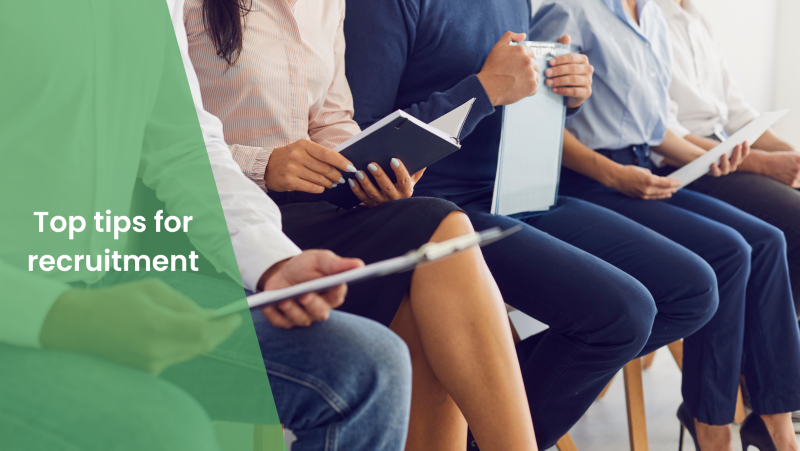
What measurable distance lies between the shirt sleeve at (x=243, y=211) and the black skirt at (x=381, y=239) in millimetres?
133

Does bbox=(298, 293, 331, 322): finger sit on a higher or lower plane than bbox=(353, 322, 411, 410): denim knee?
higher

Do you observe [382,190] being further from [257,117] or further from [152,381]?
[152,381]

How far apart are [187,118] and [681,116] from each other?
1571 millimetres

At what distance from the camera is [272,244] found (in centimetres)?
56

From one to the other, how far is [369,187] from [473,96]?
0.35 metres

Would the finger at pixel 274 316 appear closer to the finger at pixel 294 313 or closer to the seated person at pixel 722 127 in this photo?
the finger at pixel 294 313

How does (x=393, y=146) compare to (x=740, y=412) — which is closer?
(x=393, y=146)

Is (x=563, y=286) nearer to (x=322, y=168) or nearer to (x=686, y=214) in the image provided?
(x=322, y=168)

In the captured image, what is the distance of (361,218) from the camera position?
742mm

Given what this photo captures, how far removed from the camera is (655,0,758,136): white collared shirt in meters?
1.72

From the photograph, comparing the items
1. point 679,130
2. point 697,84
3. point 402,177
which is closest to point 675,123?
point 679,130

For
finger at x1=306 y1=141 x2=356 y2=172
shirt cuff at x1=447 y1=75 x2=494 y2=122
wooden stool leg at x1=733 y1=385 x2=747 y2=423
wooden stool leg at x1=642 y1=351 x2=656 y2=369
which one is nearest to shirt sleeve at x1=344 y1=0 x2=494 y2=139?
shirt cuff at x1=447 y1=75 x2=494 y2=122

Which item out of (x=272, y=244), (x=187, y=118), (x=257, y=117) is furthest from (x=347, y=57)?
(x=272, y=244)

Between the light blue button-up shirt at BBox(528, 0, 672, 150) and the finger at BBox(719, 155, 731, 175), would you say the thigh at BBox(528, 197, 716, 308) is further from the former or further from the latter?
the finger at BBox(719, 155, 731, 175)
